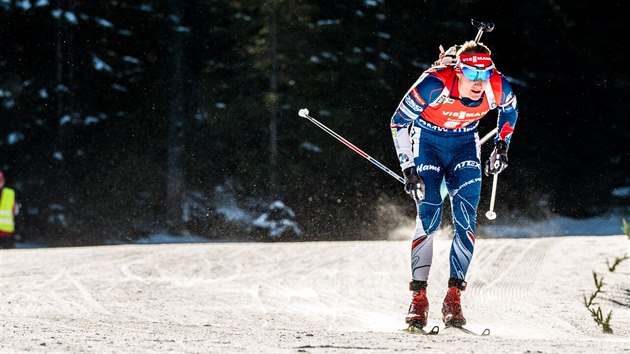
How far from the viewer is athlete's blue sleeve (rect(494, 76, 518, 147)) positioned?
271 inches

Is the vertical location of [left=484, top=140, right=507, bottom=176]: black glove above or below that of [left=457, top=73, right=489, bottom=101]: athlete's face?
below

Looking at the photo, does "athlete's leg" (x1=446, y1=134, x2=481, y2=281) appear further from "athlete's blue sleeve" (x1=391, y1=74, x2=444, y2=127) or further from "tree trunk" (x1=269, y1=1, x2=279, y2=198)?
"tree trunk" (x1=269, y1=1, x2=279, y2=198)

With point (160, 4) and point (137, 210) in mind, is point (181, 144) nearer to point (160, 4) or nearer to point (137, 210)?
point (137, 210)

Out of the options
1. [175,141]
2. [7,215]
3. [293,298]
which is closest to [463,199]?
[293,298]

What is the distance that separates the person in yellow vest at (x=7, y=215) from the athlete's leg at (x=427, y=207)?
10635mm

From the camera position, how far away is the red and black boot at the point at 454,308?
6613mm

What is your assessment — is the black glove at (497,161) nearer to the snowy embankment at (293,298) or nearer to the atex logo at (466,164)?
the atex logo at (466,164)

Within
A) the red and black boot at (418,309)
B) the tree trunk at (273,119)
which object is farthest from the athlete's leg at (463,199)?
the tree trunk at (273,119)

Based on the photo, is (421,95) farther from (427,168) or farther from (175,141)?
(175,141)

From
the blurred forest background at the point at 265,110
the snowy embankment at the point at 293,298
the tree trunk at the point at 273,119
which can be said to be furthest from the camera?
the tree trunk at the point at 273,119

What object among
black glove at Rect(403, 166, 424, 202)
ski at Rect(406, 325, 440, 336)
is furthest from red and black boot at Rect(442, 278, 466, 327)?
Answer: black glove at Rect(403, 166, 424, 202)

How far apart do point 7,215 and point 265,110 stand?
26.9ft

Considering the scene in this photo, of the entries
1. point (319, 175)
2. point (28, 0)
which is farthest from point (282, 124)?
point (28, 0)

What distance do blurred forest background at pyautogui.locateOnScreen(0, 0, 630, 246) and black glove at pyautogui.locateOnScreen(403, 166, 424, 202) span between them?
45.1 ft
